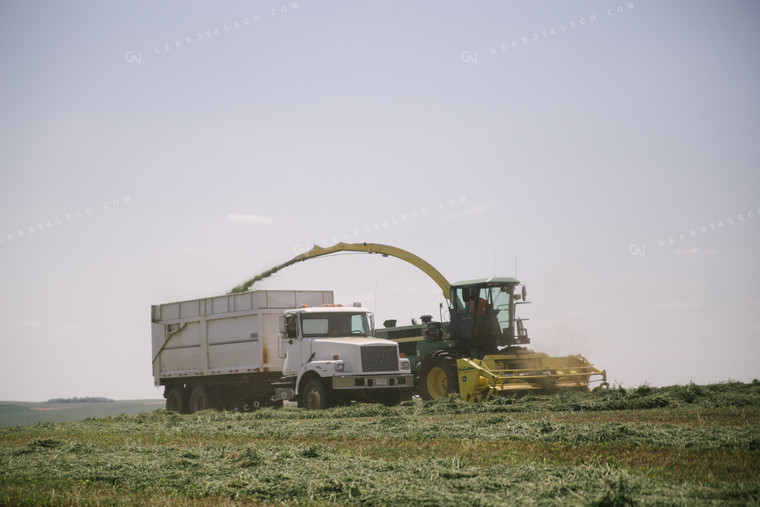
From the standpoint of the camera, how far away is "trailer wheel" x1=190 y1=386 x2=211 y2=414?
25.7 metres

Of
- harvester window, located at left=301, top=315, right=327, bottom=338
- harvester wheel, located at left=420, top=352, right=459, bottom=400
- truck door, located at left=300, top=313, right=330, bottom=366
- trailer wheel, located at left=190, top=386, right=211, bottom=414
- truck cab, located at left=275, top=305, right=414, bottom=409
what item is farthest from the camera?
trailer wheel, located at left=190, top=386, right=211, bottom=414

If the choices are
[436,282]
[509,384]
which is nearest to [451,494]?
[509,384]

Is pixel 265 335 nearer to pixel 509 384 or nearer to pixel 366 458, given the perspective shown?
pixel 509 384

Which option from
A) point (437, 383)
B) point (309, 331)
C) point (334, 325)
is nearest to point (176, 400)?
point (309, 331)

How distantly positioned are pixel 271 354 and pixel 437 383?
16.4ft

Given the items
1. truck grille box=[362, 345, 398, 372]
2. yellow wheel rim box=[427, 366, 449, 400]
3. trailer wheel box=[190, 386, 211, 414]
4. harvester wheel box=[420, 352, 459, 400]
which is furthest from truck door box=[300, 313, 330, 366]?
trailer wheel box=[190, 386, 211, 414]

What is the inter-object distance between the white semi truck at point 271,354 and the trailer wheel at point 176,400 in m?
0.03

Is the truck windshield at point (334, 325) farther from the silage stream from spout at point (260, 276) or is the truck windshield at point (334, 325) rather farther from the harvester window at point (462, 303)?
the silage stream from spout at point (260, 276)

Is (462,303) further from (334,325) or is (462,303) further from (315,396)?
(315,396)

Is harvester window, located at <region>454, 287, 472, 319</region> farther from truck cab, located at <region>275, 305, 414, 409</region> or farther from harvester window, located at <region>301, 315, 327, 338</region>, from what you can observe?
harvester window, located at <region>301, 315, 327, 338</region>

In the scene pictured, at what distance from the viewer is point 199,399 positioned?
86.1 ft

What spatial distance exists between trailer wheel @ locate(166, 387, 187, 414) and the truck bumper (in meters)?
8.48

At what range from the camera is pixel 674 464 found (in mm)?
8992

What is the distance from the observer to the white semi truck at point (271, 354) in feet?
69.8
